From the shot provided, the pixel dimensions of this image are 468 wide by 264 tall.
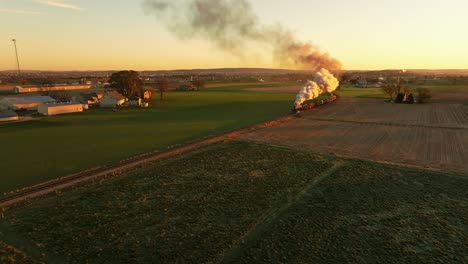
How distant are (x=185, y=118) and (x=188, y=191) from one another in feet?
135

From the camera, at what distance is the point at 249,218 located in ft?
66.7

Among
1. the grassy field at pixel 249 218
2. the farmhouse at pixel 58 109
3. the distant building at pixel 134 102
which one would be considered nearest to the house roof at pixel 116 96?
the distant building at pixel 134 102

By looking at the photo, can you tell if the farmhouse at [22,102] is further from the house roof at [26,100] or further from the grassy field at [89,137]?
the grassy field at [89,137]

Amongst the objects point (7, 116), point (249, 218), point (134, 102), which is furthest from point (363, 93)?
point (7, 116)

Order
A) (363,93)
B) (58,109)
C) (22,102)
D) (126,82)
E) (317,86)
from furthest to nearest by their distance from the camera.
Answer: (363,93), (126,82), (317,86), (22,102), (58,109)

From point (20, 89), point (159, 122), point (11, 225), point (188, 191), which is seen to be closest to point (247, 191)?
point (188, 191)

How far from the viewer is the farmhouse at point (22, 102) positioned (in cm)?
7294

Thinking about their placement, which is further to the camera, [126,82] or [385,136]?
[126,82]

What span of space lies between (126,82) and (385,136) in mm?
74669

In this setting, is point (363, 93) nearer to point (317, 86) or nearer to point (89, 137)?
point (317, 86)

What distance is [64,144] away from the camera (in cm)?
4147

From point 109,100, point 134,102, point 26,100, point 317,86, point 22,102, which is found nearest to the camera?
point 22,102

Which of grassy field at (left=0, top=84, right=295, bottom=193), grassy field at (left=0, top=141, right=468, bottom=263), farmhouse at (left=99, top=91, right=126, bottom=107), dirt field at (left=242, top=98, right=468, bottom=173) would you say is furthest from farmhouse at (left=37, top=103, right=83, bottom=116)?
grassy field at (left=0, top=141, right=468, bottom=263)

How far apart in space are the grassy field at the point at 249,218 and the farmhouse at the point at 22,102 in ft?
207
